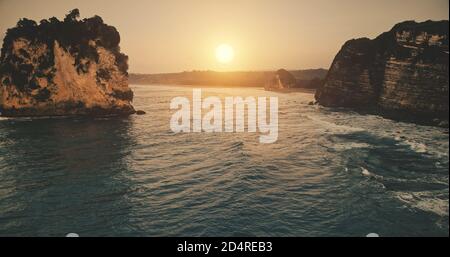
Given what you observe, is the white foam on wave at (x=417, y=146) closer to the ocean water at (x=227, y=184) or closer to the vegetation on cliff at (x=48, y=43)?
the ocean water at (x=227, y=184)

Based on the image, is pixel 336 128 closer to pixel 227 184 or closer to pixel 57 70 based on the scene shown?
pixel 227 184

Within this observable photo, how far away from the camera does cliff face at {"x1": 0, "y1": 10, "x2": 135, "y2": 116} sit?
71.4 meters

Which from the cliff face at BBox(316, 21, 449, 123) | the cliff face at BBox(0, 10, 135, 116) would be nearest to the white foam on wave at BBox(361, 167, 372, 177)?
the cliff face at BBox(316, 21, 449, 123)

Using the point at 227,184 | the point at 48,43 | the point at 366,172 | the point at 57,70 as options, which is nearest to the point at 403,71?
the point at 366,172

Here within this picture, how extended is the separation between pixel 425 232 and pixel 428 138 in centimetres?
3076

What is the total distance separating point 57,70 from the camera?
2852 inches

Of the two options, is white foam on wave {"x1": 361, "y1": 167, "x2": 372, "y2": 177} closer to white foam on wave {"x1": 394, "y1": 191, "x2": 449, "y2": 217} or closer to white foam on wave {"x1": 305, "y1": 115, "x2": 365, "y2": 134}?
white foam on wave {"x1": 394, "y1": 191, "x2": 449, "y2": 217}

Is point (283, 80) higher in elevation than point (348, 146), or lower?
higher

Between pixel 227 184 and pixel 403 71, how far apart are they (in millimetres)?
48986

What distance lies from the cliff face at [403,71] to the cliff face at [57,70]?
5817 cm

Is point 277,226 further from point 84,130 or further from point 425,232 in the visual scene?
point 84,130

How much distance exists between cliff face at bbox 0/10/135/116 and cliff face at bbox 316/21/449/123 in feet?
191

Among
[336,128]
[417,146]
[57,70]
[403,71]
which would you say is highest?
[57,70]
